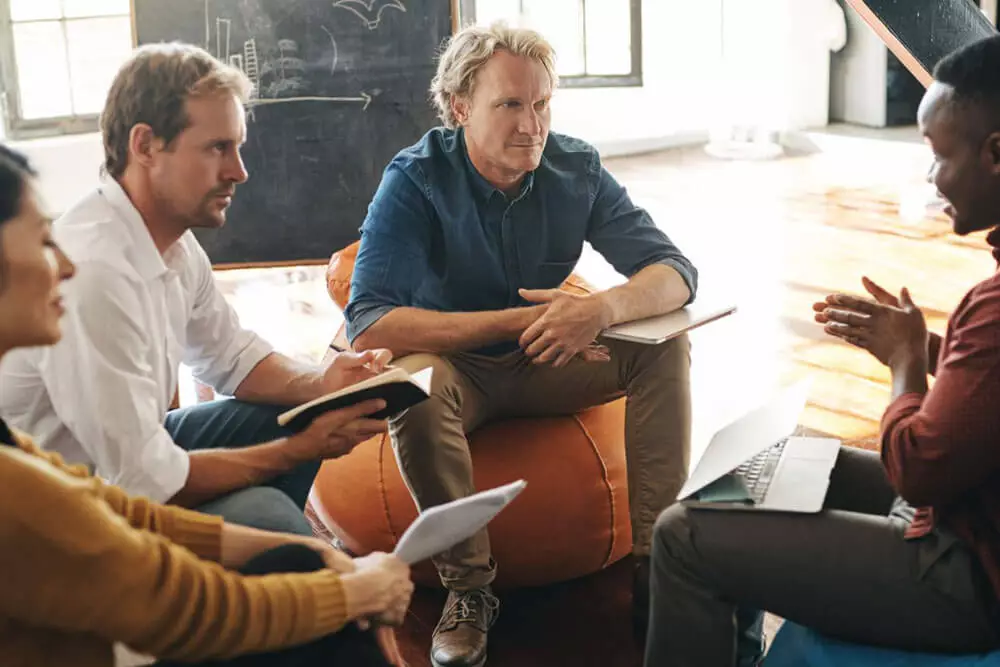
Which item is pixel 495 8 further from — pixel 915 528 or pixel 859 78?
pixel 915 528

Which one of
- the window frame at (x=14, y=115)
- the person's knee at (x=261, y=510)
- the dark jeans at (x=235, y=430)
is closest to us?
the person's knee at (x=261, y=510)

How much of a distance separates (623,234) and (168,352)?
1.08m

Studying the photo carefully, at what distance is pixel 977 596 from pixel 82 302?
1.29m

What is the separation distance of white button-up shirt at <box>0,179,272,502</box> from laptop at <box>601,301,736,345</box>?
0.88 meters

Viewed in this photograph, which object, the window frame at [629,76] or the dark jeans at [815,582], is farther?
the window frame at [629,76]

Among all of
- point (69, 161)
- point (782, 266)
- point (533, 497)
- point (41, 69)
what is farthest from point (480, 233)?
point (41, 69)

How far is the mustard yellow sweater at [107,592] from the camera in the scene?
1096 millimetres

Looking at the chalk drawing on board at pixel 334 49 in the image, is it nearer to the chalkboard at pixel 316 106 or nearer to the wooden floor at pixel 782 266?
the chalkboard at pixel 316 106

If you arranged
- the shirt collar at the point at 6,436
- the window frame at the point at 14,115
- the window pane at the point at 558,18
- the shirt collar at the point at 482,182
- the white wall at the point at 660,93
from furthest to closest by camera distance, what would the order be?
the white wall at the point at 660,93, the window pane at the point at 558,18, the window frame at the point at 14,115, the shirt collar at the point at 482,182, the shirt collar at the point at 6,436

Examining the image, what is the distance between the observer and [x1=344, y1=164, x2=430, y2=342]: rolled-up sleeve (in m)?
2.48

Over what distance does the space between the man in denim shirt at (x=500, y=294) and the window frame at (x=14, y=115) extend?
3578mm

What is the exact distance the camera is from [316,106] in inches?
147

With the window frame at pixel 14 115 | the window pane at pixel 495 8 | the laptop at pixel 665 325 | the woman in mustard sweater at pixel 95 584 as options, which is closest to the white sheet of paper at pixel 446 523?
the woman in mustard sweater at pixel 95 584

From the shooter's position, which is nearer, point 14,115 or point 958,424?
point 958,424
